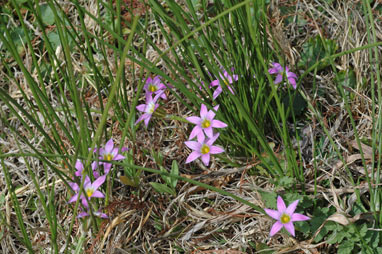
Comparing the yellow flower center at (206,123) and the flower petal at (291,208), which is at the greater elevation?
the yellow flower center at (206,123)

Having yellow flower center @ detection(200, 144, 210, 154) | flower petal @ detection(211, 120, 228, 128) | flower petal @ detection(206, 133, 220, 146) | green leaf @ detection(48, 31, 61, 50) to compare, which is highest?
green leaf @ detection(48, 31, 61, 50)

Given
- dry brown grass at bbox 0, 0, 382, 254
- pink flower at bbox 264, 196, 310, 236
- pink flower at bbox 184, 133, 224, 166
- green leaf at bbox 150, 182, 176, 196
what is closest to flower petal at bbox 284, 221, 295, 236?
pink flower at bbox 264, 196, 310, 236

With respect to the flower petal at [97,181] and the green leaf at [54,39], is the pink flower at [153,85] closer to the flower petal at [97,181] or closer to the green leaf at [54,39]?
the flower petal at [97,181]

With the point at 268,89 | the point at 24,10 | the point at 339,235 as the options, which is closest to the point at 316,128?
the point at 268,89

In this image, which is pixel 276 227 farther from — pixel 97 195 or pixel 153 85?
pixel 153 85

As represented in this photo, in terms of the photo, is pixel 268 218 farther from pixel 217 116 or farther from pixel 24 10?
pixel 24 10

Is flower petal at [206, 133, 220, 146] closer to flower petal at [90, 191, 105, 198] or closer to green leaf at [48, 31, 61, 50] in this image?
flower petal at [90, 191, 105, 198]

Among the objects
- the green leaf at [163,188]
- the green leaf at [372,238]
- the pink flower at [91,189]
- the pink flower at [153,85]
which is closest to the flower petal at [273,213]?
the green leaf at [372,238]

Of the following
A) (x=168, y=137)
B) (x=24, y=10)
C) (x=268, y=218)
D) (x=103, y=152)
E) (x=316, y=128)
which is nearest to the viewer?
(x=268, y=218)
